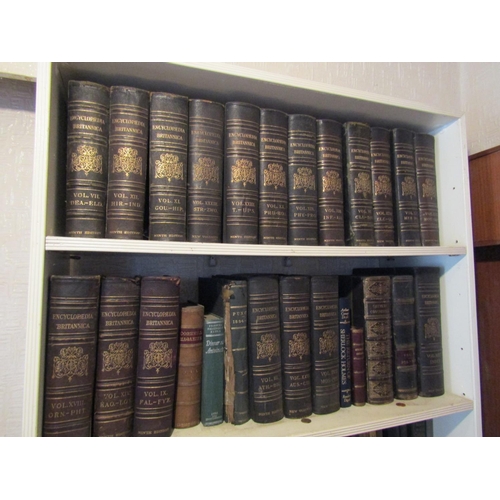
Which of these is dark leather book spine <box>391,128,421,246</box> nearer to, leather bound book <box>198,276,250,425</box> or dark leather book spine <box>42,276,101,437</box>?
leather bound book <box>198,276,250,425</box>

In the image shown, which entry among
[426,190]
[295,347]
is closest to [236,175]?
[295,347]

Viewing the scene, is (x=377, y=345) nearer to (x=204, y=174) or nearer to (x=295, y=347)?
(x=295, y=347)

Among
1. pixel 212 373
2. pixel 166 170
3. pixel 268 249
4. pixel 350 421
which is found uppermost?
pixel 166 170

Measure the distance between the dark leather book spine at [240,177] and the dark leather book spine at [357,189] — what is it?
223 mm

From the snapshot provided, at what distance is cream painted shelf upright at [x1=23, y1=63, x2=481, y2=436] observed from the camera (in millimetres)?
482

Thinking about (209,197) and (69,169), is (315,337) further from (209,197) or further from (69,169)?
(69,169)

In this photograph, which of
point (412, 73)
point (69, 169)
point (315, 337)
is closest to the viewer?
point (69, 169)

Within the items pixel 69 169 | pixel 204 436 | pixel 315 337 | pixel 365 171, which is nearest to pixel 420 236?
pixel 365 171

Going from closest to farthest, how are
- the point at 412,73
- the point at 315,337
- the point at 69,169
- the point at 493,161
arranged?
1. the point at 69,169
2. the point at 315,337
3. the point at 493,161
4. the point at 412,73

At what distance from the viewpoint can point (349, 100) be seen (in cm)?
67

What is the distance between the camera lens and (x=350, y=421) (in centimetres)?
63

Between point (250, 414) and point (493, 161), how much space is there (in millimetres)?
835

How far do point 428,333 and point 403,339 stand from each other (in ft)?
0.23

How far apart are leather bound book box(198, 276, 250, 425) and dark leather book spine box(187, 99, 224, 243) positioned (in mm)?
112
